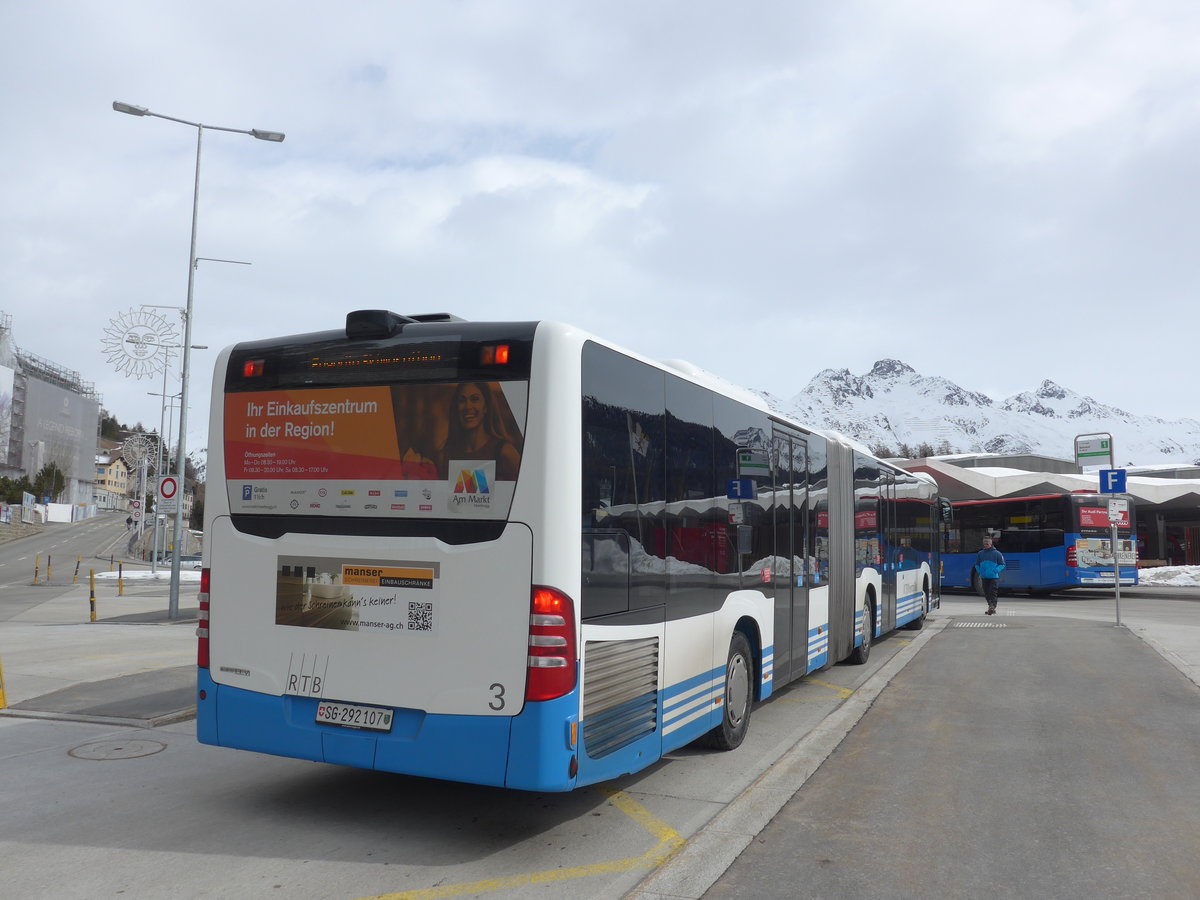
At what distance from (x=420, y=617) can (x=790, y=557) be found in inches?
191

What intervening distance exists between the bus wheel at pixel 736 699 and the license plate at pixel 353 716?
112 inches

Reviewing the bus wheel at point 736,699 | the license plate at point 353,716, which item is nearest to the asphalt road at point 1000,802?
the bus wheel at point 736,699

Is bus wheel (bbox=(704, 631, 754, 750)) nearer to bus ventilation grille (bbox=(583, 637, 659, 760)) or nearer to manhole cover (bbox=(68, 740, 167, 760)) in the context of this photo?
bus ventilation grille (bbox=(583, 637, 659, 760))

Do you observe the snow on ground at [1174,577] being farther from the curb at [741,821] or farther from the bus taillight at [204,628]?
the bus taillight at [204,628]

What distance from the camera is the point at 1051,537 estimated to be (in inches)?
1086

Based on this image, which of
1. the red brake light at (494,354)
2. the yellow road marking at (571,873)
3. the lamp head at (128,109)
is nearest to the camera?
the yellow road marking at (571,873)

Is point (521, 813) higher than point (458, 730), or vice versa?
point (458, 730)

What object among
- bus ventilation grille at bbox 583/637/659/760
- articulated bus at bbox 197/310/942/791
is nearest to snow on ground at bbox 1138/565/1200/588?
articulated bus at bbox 197/310/942/791

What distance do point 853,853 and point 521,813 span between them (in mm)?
1959

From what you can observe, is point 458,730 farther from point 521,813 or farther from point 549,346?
point 549,346

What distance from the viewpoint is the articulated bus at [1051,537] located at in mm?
27203

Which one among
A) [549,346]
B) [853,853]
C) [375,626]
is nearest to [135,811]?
[375,626]

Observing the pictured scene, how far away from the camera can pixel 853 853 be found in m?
5.14

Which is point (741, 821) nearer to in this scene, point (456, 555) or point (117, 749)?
point (456, 555)
